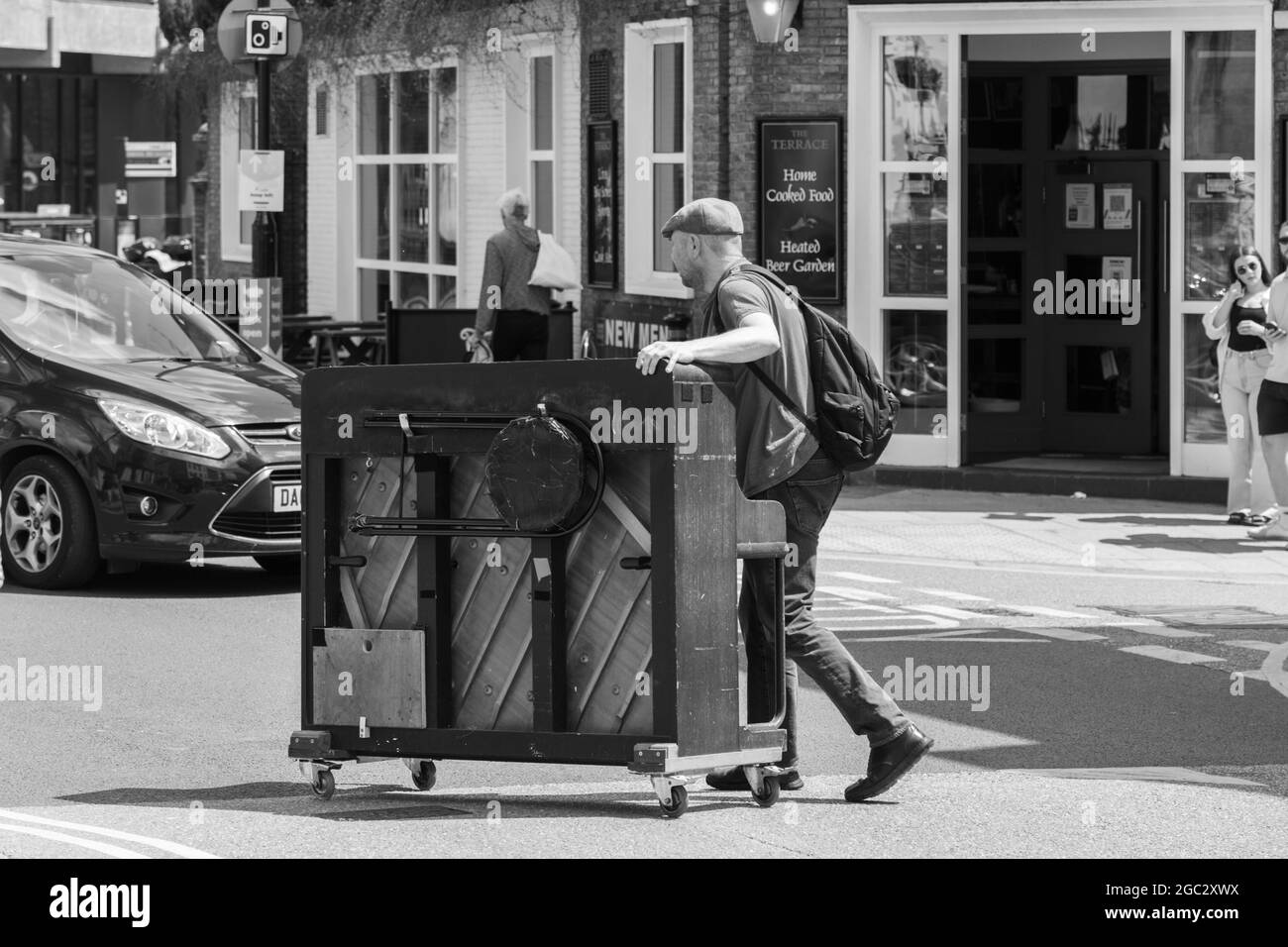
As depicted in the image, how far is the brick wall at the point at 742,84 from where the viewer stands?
54.5 ft

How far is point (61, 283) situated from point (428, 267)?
35.3 feet

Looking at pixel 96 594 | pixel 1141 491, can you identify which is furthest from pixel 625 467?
pixel 1141 491

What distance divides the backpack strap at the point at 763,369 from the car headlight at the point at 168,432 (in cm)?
493

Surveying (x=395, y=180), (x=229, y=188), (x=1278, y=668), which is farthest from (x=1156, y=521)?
(x=229, y=188)

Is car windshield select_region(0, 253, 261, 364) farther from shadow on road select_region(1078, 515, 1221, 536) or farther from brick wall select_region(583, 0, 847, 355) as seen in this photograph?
shadow on road select_region(1078, 515, 1221, 536)

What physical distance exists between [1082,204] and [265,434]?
8.26 metres

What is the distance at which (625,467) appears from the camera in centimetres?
661

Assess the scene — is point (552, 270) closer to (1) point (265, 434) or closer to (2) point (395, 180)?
(1) point (265, 434)

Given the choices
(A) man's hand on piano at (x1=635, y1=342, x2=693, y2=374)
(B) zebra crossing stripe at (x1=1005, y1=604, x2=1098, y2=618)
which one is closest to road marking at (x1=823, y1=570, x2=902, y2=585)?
(B) zebra crossing stripe at (x1=1005, y1=604, x2=1098, y2=618)

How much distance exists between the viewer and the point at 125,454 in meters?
11.4

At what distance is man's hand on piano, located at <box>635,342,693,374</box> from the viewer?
21.0 feet

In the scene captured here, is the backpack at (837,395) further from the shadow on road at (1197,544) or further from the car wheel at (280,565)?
the shadow on road at (1197,544)

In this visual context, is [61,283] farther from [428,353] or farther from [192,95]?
[192,95]

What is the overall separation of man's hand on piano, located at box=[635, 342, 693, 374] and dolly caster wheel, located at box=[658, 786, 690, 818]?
1256 mm
